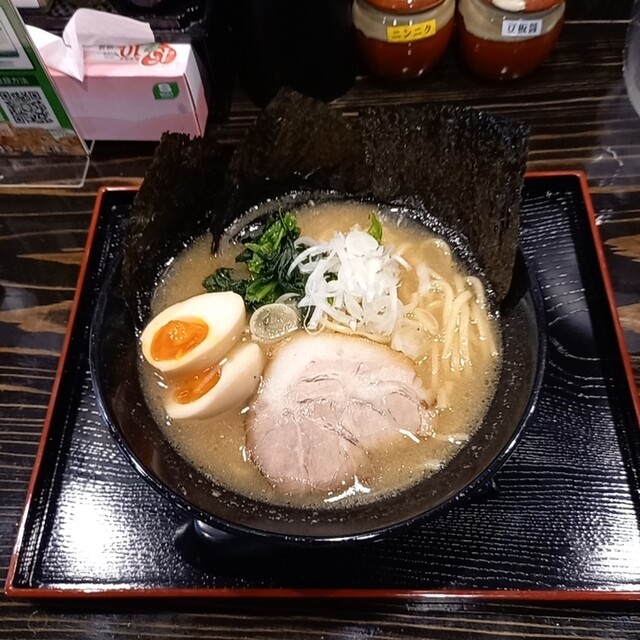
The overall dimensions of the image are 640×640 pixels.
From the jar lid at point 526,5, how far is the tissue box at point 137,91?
3.38 feet

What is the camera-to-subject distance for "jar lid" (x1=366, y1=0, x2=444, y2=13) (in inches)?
83.7

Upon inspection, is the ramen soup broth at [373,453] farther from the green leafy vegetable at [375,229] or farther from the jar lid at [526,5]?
the jar lid at [526,5]

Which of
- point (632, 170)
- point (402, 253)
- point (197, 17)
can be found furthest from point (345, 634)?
point (197, 17)

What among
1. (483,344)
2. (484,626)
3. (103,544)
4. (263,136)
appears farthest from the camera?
(263,136)

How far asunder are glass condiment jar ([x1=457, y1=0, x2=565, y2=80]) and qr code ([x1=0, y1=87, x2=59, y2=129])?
1.46 metres

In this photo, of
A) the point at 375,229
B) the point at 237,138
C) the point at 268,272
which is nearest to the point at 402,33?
the point at 237,138

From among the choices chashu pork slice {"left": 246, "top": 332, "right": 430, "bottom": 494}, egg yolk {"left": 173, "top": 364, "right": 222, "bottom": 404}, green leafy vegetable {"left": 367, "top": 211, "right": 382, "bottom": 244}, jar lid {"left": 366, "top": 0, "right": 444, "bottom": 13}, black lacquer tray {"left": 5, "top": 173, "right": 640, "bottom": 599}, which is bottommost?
black lacquer tray {"left": 5, "top": 173, "right": 640, "bottom": 599}

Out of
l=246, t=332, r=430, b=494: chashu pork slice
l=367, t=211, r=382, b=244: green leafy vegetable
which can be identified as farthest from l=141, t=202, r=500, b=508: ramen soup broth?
l=367, t=211, r=382, b=244: green leafy vegetable

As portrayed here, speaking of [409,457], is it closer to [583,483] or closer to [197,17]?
[583,483]

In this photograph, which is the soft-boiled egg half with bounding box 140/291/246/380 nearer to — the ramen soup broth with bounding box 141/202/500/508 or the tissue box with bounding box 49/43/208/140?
the ramen soup broth with bounding box 141/202/500/508

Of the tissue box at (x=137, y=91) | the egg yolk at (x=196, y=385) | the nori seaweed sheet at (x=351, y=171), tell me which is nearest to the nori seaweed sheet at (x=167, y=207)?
the nori seaweed sheet at (x=351, y=171)

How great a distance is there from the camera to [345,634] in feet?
4.62

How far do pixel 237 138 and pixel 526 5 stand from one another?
3.48 feet

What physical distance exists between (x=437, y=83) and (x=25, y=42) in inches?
56.0
